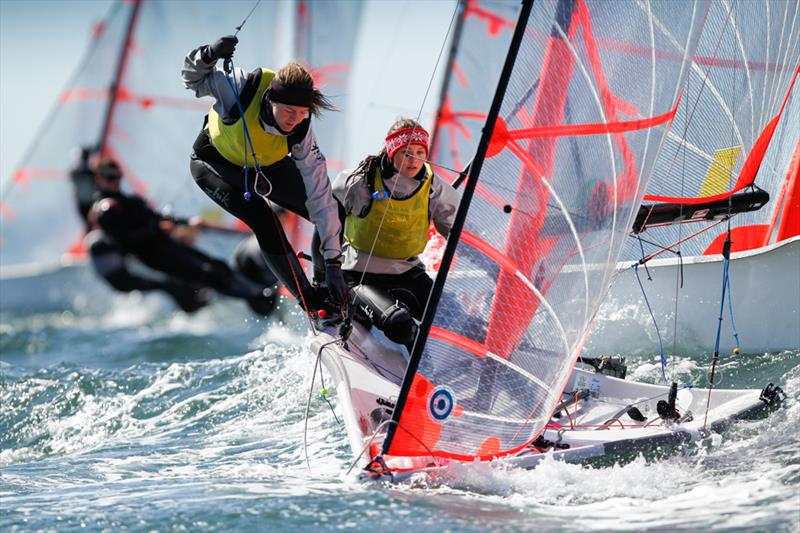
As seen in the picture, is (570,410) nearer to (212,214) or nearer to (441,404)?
(441,404)

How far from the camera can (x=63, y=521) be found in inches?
159

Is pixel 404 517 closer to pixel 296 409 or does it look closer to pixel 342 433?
pixel 342 433

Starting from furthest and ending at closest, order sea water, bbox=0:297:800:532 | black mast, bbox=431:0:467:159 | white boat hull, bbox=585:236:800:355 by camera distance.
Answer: black mast, bbox=431:0:467:159 → white boat hull, bbox=585:236:800:355 → sea water, bbox=0:297:800:532

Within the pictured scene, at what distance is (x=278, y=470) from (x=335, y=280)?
0.79 m

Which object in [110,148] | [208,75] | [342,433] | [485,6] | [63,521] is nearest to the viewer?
[63,521]

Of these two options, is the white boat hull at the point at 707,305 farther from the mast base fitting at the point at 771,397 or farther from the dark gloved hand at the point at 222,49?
the dark gloved hand at the point at 222,49

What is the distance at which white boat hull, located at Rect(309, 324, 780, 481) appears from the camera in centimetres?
423

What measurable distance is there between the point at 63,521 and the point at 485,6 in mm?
7278

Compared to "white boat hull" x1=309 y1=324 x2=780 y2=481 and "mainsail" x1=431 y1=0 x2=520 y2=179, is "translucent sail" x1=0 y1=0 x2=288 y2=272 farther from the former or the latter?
"white boat hull" x1=309 y1=324 x2=780 y2=481

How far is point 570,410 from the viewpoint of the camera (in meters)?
5.12

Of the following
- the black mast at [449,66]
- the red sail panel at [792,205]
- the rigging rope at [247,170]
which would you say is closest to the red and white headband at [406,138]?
the rigging rope at [247,170]

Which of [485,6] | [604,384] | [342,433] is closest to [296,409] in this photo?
[342,433]

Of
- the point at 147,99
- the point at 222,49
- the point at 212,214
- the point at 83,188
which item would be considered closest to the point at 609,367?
the point at 222,49

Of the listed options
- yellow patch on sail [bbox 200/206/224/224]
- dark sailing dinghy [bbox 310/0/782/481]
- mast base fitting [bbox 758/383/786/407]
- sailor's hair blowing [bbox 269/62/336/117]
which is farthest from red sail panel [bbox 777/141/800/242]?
yellow patch on sail [bbox 200/206/224/224]
